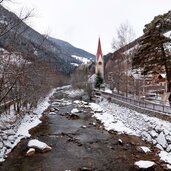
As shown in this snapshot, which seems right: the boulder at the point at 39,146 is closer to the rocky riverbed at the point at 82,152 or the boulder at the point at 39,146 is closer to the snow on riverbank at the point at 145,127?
the rocky riverbed at the point at 82,152

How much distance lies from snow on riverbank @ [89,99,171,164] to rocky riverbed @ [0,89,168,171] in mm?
606

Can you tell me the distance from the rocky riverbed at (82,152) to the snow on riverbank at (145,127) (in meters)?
0.61

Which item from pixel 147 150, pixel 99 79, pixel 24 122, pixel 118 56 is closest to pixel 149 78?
pixel 118 56

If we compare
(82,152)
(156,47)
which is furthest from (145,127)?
(156,47)

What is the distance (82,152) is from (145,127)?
709cm

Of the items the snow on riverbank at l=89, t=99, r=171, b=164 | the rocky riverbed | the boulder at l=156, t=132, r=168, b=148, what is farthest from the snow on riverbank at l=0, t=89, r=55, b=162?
the boulder at l=156, t=132, r=168, b=148

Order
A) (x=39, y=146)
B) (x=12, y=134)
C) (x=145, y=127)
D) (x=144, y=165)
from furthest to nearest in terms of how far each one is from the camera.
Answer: (x=145, y=127), (x=12, y=134), (x=39, y=146), (x=144, y=165)

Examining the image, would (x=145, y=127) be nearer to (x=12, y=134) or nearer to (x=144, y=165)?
(x=144, y=165)

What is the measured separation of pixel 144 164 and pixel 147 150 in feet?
9.90

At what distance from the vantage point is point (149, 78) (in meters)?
53.3

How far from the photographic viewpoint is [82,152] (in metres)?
17.0

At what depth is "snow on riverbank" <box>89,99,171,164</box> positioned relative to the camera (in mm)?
17383

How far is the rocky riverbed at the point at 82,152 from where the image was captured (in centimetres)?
1429

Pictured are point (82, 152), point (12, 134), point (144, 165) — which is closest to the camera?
point (144, 165)
